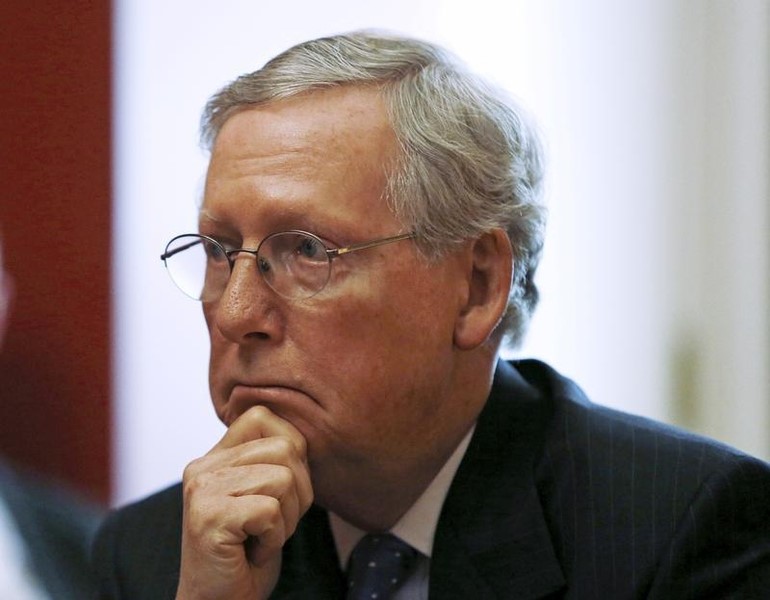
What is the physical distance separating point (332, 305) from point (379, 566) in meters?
0.47

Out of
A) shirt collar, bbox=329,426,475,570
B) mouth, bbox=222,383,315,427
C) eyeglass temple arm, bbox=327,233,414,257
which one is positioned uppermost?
eyeglass temple arm, bbox=327,233,414,257

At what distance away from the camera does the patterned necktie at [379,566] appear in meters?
1.73

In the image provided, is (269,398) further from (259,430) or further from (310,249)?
(310,249)

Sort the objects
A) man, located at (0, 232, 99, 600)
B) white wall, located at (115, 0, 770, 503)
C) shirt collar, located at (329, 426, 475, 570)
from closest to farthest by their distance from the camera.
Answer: shirt collar, located at (329, 426, 475, 570), man, located at (0, 232, 99, 600), white wall, located at (115, 0, 770, 503)

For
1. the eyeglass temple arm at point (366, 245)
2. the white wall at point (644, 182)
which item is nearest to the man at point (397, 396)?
the eyeglass temple arm at point (366, 245)

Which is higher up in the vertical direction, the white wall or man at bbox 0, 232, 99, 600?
the white wall

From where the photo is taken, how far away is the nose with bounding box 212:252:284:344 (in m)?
1.58

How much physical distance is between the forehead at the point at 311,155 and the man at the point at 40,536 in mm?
797

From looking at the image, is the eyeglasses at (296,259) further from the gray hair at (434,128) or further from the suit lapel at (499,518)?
the suit lapel at (499,518)

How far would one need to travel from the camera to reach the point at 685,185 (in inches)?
117

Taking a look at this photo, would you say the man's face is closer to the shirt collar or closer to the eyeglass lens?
the eyeglass lens

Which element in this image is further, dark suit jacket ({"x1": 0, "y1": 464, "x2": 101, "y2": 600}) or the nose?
dark suit jacket ({"x1": 0, "y1": 464, "x2": 101, "y2": 600})

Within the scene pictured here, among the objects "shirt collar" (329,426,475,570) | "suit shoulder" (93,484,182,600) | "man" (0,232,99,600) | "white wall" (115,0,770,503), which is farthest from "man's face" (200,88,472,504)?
"white wall" (115,0,770,503)

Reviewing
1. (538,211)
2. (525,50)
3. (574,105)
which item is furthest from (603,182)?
(538,211)
